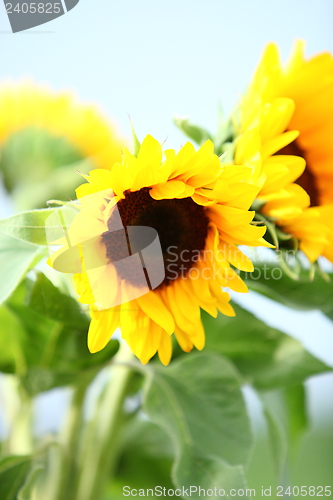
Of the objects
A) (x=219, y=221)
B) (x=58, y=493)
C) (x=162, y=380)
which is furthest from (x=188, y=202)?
(x=58, y=493)

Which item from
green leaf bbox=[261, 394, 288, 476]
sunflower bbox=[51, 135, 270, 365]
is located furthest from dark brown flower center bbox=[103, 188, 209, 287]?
green leaf bbox=[261, 394, 288, 476]

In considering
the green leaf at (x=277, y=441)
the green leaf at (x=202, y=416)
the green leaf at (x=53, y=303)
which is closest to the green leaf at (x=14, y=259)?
the green leaf at (x=53, y=303)

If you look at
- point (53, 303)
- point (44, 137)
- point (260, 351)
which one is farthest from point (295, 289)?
point (44, 137)

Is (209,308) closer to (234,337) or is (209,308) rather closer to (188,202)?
(188,202)

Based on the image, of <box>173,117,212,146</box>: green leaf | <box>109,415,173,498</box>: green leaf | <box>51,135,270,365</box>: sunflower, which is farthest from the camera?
<box>109,415,173,498</box>: green leaf

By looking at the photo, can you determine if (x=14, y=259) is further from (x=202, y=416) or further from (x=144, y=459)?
(x=144, y=459)

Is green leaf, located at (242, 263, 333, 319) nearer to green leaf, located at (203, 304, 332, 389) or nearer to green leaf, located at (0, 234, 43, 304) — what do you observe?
green leaf, located at (203, 304, 332, 389)

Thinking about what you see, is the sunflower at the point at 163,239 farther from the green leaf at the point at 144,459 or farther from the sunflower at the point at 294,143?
the green leaf at the point at 144,459
